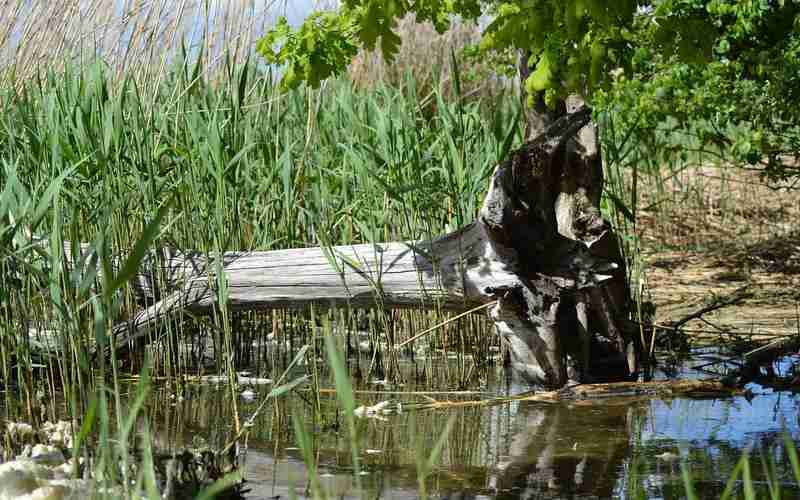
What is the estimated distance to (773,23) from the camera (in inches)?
212

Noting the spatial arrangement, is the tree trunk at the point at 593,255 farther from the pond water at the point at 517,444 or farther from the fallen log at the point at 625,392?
the pond water at the point at 517,444

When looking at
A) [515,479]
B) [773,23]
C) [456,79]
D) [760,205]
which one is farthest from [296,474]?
[760,205]

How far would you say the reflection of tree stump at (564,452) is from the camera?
2768mm

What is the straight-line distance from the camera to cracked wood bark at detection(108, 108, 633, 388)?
3.90m

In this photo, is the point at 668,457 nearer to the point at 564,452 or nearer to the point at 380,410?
the point at 564,452

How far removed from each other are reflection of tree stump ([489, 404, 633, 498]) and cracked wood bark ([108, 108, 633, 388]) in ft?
1.13

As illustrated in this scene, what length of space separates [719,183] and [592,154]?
5.87 m

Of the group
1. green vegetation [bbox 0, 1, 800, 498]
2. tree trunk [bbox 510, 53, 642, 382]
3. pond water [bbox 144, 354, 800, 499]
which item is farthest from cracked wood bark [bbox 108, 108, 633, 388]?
pond water [bbox 144, 354, 800, 499]

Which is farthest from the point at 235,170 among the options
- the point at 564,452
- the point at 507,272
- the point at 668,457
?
the point at 668,457

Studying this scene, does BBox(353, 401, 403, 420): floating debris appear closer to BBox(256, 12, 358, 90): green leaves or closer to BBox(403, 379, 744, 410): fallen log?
BBox(403, 379, 744, 410): fallen log

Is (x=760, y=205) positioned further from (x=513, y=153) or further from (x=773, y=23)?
(x=513, y=153)

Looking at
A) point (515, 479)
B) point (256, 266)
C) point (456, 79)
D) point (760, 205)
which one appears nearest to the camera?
point (515, 479)

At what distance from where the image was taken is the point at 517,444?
3.25 m

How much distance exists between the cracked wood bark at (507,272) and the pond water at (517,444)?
1.04 ft
